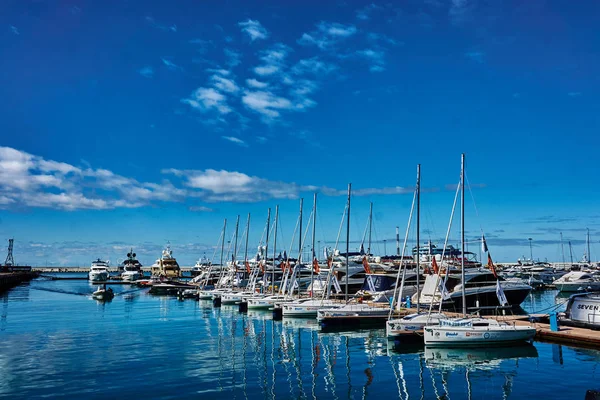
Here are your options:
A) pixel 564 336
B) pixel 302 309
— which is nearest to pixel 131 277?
pixel 302 309

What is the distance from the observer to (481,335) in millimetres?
33188

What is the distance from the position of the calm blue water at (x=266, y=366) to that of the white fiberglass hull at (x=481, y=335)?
682 mm

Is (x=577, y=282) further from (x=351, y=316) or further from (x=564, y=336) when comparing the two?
(x=564, y=336)

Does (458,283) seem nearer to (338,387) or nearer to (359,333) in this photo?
(359,333)

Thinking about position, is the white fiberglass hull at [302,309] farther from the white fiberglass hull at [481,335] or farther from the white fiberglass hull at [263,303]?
the white fiberglass hull at [481,335]

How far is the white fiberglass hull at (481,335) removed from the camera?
3316 cm

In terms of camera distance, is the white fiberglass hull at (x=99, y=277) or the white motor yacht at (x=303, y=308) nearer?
the white motor yacht at (x=303, y=308)

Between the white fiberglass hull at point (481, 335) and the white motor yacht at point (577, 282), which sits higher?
the white motor yacht at point (577, 282)

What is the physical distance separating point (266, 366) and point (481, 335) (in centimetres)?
1522

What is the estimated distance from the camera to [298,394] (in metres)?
23.6

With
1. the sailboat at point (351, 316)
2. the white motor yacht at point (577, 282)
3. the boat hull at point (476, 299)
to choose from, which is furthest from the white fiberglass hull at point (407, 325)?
the white motor yacht at point (577, 282)

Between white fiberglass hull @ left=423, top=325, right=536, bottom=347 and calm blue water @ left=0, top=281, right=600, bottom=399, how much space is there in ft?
2.24

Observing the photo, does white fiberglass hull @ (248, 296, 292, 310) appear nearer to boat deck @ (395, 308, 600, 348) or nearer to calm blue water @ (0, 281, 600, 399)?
calm blue water @ (0, 281, 600, 399)

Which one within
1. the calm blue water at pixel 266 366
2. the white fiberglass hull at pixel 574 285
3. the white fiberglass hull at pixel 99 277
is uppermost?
the white fiberglass hull at pixel 574 285
